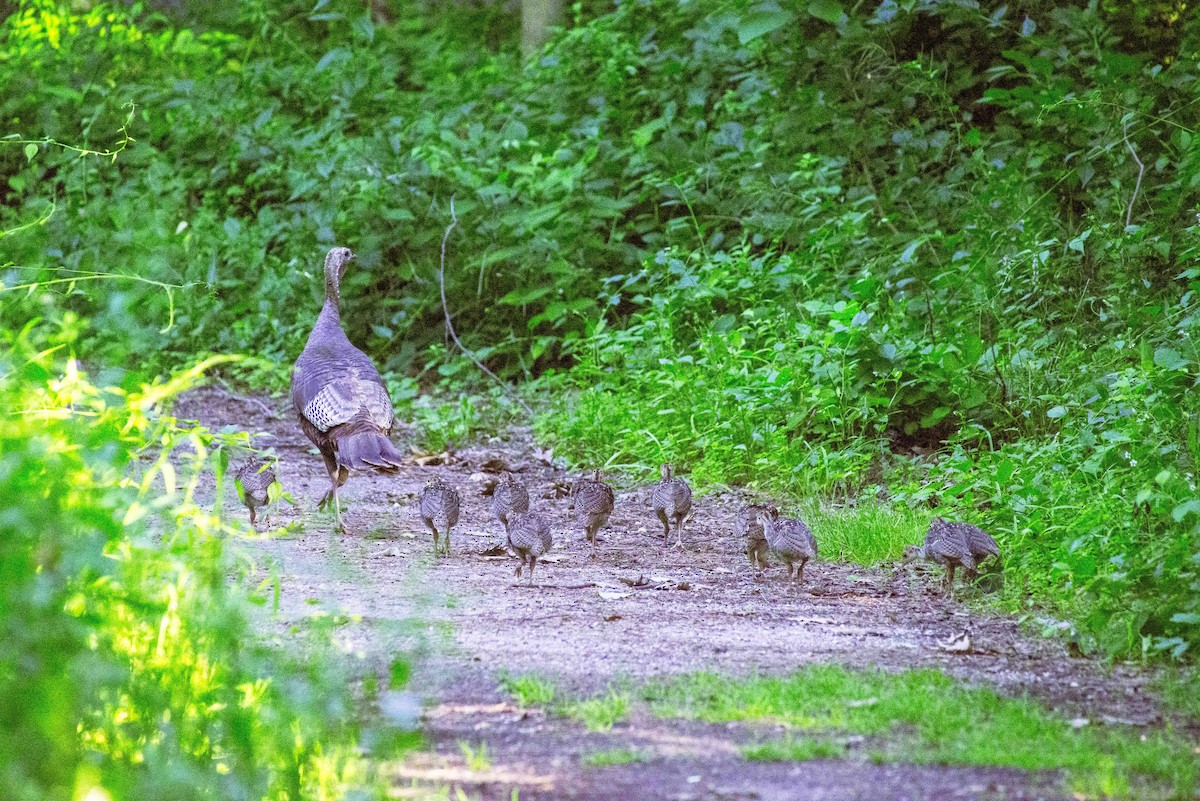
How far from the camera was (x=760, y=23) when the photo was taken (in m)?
12.1

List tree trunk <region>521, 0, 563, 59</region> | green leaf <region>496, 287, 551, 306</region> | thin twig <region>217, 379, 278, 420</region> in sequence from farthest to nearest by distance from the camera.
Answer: tree trunk <region>521, 0, 563, 59</region> < green leaf <region>496, 287, 551, 306</region> < thin twig <region>217, 379, 278, 420</region>

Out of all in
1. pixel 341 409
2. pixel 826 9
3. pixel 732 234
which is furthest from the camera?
pixel 732 234

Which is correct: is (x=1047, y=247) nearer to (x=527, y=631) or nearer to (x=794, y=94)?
(x=794, y=94)

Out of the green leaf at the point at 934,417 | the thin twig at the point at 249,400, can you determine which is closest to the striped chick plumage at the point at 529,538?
the green leaf at the point at 934,417

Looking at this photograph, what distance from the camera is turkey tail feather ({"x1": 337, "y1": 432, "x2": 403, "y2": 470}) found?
8.29 m

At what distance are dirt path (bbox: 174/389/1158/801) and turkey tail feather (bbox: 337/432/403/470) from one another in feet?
1.43

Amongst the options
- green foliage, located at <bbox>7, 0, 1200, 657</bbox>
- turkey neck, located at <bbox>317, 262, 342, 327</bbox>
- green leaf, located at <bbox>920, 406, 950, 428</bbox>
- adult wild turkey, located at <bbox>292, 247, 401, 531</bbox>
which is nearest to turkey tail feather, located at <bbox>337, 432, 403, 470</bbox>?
adult wild turkey, located at <bbox>292, 247, 401, 531</bbox>

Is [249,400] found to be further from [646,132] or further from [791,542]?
[791,542]

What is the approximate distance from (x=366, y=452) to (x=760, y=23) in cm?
576

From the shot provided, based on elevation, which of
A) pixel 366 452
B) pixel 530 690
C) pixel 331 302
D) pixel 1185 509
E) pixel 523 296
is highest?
pixel 523 296

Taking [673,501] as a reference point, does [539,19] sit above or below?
above

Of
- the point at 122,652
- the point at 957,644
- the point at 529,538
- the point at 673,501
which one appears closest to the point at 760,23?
the point at 673,501

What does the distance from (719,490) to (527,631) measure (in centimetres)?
383

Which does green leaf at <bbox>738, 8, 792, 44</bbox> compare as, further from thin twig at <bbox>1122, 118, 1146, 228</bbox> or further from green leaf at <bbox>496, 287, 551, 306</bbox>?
green leaf at <bbox>496, 287, 551, 306</bbox>
